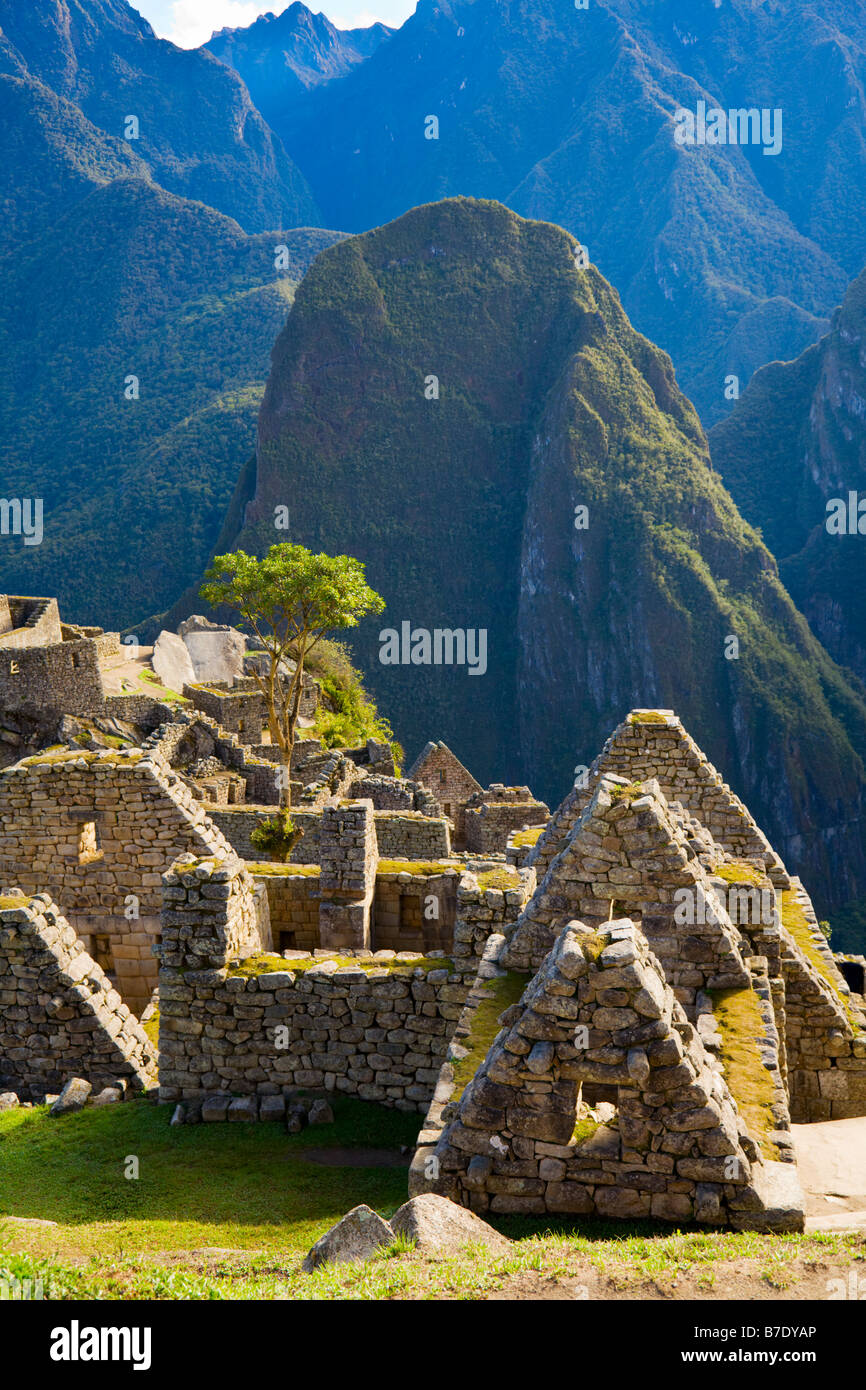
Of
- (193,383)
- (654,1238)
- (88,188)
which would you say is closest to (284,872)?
(654,1238)

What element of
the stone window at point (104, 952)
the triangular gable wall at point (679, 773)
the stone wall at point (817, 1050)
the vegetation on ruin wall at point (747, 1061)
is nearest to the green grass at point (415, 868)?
the triangular gable wall at point (679, 773)

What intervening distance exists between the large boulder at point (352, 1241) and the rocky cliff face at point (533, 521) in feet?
411

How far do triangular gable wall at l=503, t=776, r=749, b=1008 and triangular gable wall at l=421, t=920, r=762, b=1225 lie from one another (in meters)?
1.02

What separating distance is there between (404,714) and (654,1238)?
131416 millimetres

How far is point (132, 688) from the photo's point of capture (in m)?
34.6

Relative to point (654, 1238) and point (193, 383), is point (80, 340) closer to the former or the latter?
point (193, 383)

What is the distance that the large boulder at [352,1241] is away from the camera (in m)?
4.36

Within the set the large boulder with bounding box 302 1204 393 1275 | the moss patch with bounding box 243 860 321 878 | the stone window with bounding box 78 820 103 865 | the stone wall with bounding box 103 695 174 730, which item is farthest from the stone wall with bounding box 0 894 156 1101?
the stone wall with bounding box 103 695 174 730

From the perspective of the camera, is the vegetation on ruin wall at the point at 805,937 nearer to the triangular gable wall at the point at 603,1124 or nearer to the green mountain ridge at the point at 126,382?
the triangular gable wall at the point at 603,1124

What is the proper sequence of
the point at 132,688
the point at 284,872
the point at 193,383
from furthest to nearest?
the point at 193,383 < the point at 132,688 < the point at 284,872

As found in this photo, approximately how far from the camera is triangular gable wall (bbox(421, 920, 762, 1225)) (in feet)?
14.1

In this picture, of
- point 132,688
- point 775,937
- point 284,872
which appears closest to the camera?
point 775,937

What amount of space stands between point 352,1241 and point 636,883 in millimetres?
2356
